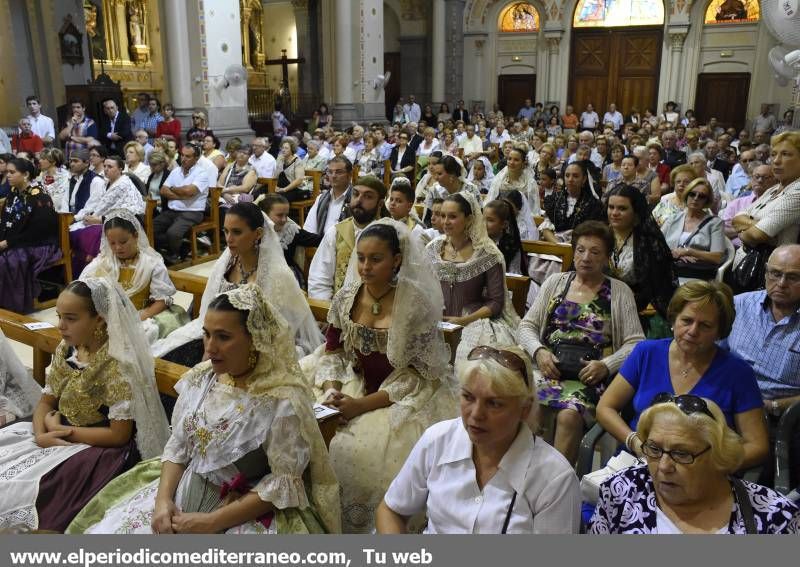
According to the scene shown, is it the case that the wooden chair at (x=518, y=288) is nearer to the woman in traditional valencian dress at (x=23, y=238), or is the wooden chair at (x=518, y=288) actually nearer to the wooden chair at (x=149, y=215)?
the woman in traditional valencian dress at (x=23, y=238)

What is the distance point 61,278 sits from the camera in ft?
19.5

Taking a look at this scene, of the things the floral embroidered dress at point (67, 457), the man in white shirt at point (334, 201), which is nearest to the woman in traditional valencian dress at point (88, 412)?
the floral embroidered dress at point (67, 457)

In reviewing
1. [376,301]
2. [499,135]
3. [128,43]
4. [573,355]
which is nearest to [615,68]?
[499,135]

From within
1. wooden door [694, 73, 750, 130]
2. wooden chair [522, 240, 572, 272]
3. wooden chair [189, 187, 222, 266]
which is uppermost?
wooden door [694, 73, 750, 130]

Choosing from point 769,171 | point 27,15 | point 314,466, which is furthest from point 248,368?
point 27,15

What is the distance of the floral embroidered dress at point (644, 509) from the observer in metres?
1.70

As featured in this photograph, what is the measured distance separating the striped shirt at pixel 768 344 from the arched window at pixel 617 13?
17910 millimetres

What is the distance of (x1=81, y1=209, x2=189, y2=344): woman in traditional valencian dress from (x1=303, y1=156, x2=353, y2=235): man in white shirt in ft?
4.60

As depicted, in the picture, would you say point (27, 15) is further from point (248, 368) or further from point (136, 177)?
point (248, 368)

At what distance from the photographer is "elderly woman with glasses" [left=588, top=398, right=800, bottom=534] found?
1.67 metres

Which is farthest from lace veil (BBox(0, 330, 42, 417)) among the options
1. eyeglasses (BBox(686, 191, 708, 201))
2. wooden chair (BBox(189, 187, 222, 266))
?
wooden chair (BBox(189, 187, 222, 266))

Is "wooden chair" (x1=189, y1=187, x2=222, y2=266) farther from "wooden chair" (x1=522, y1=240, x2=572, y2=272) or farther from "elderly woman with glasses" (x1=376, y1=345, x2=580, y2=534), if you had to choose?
"elderly woman with glasses" (x1=376, y1=345, x2=580, y2=534)

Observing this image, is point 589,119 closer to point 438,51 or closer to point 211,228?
point 438,51

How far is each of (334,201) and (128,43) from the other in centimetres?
1205
